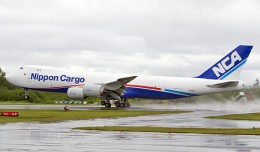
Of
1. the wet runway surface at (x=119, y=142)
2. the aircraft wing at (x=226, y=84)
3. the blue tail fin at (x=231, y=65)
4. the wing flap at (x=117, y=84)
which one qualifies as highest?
the blue tail fin at (x=231, y=65)

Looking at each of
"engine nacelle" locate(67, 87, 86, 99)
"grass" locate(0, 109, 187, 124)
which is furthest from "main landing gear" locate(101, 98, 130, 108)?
"grass" locate(0, 109, 187, 124)

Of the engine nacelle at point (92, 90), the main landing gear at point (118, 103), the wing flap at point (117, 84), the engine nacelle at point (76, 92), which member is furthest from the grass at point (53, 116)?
the wing flap at point (117, 84)

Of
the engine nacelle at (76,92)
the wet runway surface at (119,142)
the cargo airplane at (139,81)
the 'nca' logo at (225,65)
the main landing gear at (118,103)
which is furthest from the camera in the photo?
the 'nca' logo at (225,65)

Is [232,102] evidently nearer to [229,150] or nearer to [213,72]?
[213,72]

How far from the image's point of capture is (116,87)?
221ft

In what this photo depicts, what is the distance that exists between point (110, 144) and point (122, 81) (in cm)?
4583

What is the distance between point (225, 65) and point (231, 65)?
0.77m

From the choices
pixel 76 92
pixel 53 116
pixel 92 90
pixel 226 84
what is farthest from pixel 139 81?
pixel 53 116

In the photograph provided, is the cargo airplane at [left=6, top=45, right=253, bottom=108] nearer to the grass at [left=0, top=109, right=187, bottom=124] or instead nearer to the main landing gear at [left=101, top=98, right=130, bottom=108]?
the main landing gear at [left=101, top=98, right=130, bottom=108]

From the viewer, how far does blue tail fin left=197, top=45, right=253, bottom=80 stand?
69.8 m

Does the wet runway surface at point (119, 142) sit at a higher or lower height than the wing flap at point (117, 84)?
lower

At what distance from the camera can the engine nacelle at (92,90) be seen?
6625cm

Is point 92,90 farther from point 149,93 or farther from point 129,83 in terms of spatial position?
point 149,93

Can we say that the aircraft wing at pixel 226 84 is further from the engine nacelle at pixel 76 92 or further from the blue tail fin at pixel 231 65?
the engine nacelle at pixel 76 92
